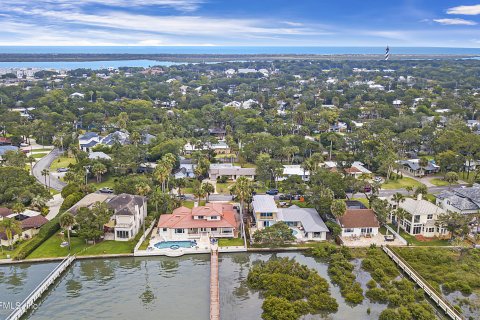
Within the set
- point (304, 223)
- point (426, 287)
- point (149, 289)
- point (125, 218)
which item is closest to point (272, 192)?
point (304, 223)

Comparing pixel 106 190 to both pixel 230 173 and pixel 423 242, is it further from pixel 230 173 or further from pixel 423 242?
pixel 423 242

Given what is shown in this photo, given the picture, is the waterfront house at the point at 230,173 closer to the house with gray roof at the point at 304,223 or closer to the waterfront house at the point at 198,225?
the house with gray roof at the point at 304,223

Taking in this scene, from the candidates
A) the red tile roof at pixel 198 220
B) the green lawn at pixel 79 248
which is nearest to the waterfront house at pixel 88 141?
the green lawn at pixel 79 248

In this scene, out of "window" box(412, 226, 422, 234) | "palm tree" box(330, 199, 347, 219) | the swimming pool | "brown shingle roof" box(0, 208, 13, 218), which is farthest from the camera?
"brown shingle roof" box(0, 208, 13, 218)

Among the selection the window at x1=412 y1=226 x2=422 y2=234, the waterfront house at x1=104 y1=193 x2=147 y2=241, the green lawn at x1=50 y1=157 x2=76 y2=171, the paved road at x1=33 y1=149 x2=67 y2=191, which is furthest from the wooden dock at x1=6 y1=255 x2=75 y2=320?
the window at x1=412 y1=226 x2=422 y2=234

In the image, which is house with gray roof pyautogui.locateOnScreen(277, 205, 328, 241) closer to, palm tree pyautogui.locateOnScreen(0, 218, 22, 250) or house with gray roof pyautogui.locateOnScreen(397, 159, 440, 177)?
palm tree pyautogui.locateOnScreen(0, 218, 22, 250)

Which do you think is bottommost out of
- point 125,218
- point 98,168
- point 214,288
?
point 214,288

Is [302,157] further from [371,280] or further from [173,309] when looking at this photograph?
[173,309]
